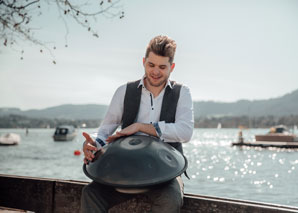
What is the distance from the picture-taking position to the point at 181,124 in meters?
2.30

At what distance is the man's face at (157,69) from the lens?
2.40m

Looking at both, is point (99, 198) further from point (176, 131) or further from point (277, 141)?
point (277, 141)

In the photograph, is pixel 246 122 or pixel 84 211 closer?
pixel 84 211

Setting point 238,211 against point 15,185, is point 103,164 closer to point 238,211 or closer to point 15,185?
point 238,211

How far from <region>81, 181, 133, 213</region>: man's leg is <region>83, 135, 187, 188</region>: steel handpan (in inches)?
3.1

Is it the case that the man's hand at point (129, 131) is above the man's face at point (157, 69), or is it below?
below

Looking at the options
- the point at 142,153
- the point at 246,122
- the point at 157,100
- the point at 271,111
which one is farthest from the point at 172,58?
the point at 271,111

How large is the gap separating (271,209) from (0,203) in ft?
8.56

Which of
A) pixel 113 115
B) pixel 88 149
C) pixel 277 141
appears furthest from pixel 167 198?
pixel 277 141

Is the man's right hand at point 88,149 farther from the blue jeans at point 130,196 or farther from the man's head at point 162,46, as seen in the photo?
the man's head at point 162,46

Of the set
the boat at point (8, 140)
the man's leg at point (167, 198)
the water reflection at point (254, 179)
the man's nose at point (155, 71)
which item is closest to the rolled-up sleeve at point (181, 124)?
the man's nose at point (155, 71)

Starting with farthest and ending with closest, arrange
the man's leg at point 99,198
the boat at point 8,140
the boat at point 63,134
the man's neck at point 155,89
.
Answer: the boat at point 63,134
the boat at point 8,140
the man's neck at point 155,89
the man's leg at point 99,198

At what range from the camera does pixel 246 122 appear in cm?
15488

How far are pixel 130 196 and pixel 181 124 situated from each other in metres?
0.61
